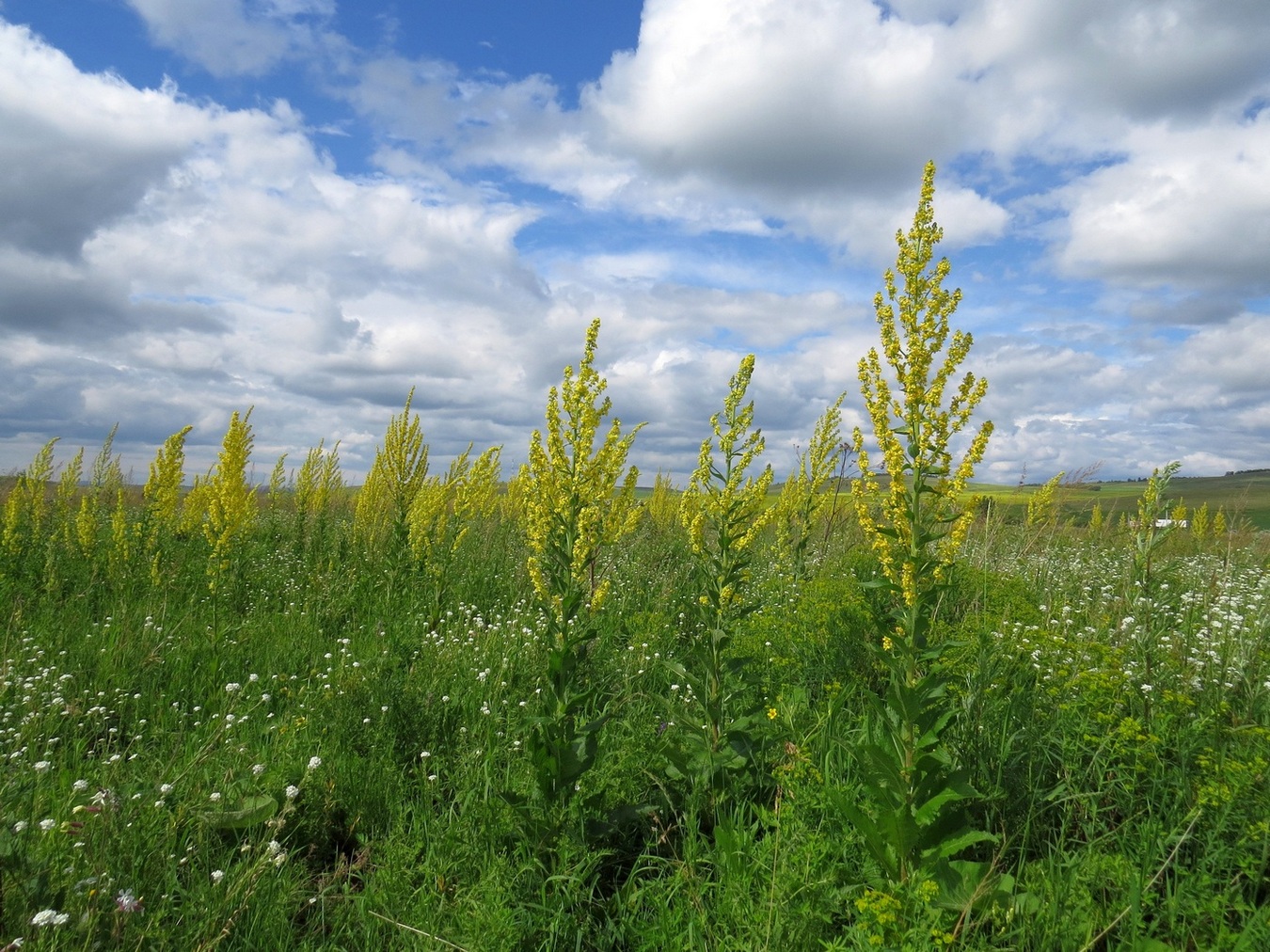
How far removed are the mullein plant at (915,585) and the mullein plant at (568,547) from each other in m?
1.27

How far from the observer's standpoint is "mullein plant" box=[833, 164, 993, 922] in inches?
103

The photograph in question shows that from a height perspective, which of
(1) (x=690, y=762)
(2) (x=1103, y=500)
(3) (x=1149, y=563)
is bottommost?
(1) (x=690, y=762)

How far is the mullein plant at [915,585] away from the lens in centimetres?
262

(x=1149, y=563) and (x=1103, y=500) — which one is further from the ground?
(x=1103, y=500)

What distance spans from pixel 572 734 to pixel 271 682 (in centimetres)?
298

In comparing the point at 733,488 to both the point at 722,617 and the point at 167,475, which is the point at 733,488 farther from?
the point at 167,475

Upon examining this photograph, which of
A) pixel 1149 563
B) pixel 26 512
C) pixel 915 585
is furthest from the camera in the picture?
pixel 26 512

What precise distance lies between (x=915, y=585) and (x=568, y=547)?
5.67 feet

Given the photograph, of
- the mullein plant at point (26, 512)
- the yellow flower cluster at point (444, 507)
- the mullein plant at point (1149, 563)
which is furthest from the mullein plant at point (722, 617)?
the mullein plant at point (26, 512)

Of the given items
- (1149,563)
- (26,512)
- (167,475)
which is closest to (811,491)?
(1149,563)

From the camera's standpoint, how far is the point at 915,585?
2.80 meters

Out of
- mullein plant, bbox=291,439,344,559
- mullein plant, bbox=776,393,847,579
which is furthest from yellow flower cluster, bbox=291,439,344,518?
mullein plant, bbox=776,393,847,579

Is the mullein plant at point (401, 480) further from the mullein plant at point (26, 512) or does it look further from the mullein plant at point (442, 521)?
the mullein plant at point (26, 512)

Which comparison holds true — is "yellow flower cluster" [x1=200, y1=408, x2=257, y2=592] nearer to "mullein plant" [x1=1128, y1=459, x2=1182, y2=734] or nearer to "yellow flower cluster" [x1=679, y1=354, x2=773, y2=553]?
"yellow flower cluster" [x1=679, y1=354, x2=773, y2=553]
